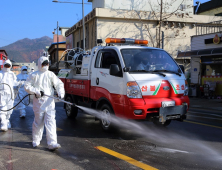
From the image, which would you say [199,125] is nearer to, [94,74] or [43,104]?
[94,74]

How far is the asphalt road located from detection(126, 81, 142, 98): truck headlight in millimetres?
1084

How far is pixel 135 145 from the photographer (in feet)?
19.3

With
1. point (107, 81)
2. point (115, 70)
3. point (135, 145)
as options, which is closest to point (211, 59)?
point (107, 81)

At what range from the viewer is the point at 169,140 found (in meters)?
6.30

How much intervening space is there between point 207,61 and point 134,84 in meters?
13.9

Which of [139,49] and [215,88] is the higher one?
[139,49]

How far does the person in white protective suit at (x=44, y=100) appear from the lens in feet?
17.8

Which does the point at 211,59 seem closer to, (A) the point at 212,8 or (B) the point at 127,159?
(B) the point at 127,159

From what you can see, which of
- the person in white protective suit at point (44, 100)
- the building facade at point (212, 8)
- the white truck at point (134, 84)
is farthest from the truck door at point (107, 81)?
the building facade at point (212, 8)

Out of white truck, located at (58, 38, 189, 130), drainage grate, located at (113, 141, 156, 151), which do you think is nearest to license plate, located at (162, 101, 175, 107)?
white truck, located at (58, 38, 189, 130)

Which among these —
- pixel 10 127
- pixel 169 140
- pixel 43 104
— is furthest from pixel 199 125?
pixel 10 127

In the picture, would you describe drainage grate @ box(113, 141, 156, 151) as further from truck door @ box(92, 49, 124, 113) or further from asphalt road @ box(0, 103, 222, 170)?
truck door @ box(92, 49, 124, 113)

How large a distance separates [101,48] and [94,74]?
2.54ft

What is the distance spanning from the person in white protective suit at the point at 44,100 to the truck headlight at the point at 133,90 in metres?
1.51
